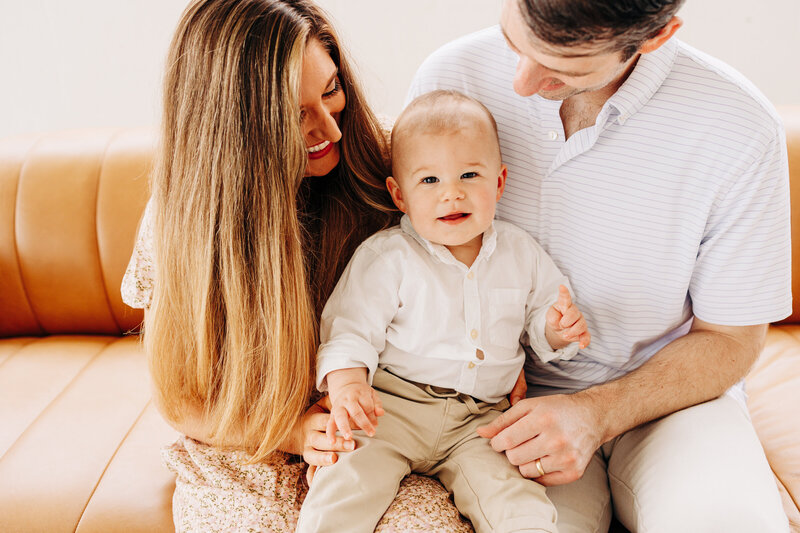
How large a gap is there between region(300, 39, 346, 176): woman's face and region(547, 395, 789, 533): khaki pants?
2.85 feet

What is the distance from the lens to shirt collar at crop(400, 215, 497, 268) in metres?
1.39

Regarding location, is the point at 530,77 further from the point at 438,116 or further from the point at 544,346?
the point at 544,346

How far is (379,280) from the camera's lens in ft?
4.57

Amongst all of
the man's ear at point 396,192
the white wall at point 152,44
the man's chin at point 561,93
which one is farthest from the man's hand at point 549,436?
the white wall at point 152,44

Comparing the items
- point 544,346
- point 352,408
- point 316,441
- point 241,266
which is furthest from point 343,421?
point 544,346

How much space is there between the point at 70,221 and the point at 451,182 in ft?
4.66

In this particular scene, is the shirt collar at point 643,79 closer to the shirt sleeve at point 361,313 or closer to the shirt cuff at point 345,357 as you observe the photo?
the shirt sleeve at point 361,313

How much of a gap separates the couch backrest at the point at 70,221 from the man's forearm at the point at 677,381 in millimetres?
1079

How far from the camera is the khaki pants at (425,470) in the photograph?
1.18 meters

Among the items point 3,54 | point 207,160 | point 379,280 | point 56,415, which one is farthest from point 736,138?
point 3,54

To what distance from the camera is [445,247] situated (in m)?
1.41

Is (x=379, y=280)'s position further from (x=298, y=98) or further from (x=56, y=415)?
(x=56, y=415)

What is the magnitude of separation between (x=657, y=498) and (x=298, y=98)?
101 cm

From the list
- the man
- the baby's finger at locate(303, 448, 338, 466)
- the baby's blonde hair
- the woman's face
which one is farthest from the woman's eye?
the baby's finger at locate(303, 448, 338, 466)
